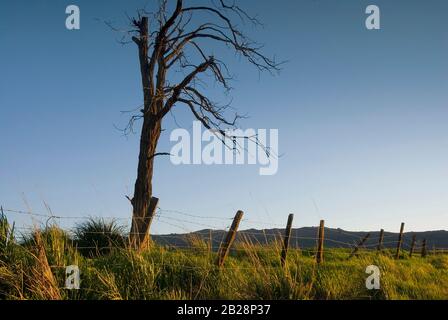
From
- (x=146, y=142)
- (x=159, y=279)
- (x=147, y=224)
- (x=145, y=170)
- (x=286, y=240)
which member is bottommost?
(x=159, y=279)

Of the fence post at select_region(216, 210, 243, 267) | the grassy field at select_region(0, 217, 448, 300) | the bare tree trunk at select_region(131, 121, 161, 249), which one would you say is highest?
the bare tree trunk at select_region(131, 121, 161, 249)

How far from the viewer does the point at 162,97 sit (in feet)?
51.6

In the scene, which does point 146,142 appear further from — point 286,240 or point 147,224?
point 286,240

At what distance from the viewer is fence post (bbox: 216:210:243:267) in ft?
31.2

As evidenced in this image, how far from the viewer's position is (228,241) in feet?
32.3

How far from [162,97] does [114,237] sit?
460 cm

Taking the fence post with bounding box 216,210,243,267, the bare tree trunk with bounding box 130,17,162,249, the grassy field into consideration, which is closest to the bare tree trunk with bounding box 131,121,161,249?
the bare tree trunk with bounding box 130,17,162,249

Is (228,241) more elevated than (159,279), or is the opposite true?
(228,241)

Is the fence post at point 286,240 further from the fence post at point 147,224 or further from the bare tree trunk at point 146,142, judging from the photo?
the bare tree trunk at point 146,142

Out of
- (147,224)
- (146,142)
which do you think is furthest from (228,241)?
(146,142)

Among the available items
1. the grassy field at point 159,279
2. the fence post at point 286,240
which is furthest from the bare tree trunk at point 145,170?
the grassy field at point 159,279

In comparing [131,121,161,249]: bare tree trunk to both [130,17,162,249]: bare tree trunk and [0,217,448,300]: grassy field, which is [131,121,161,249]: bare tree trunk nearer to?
[130,17,162,249]: bare tree trunk

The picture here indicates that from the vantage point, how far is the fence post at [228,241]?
9.52 meters

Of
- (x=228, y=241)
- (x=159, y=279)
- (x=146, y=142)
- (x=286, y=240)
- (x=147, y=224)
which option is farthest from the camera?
(x=146, y=142)
